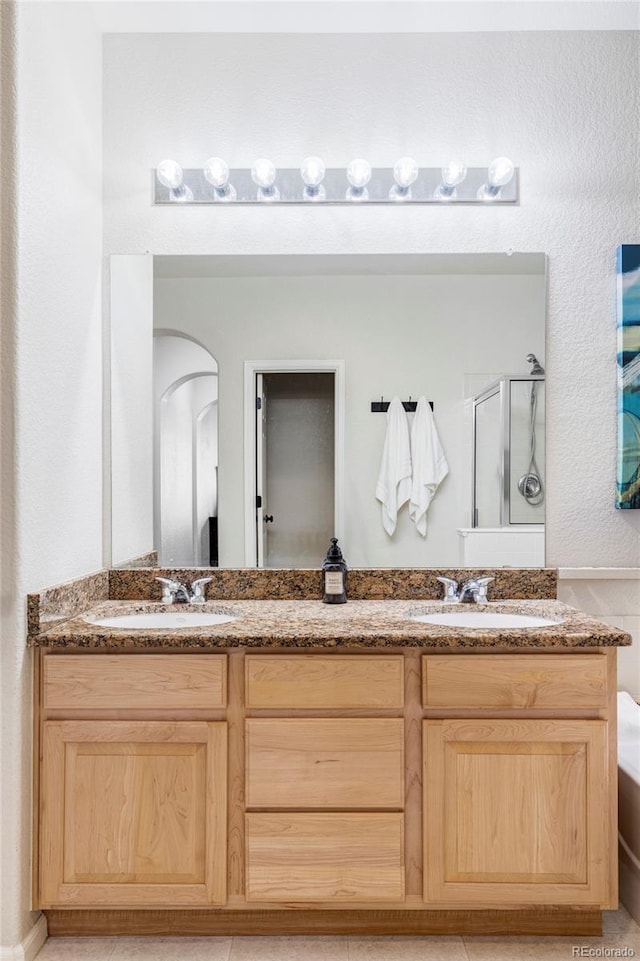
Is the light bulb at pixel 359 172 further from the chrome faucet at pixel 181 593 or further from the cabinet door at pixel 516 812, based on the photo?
the cabinet door at pixel 516 812

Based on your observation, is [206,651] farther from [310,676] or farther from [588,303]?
[588,303]

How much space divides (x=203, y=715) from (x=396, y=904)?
711 mm

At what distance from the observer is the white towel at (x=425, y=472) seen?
2225mm

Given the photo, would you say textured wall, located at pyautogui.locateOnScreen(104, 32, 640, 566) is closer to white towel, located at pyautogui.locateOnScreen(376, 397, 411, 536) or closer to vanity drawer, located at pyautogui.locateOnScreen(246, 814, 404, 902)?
white towel, located at pyautogui.locateOnScreen(376, 397, 411, 536)

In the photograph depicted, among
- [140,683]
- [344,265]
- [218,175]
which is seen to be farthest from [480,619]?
[218,175]

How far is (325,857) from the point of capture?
1.67 m

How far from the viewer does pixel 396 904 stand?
1703 mm

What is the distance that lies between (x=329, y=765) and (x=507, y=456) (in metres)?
1.17

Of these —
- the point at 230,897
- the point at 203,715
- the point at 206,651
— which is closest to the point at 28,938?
the point at 230,897

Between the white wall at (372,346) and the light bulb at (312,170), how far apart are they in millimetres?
315

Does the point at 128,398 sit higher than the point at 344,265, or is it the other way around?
the point at 344,265

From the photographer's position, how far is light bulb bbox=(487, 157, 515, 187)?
2.17 m

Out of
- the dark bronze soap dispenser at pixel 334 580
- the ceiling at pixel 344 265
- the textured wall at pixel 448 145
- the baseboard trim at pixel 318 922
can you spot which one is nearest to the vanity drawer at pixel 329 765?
the baseboard trim at pixel 318 922

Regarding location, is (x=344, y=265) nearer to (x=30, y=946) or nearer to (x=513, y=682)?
(x=513, y=682)
